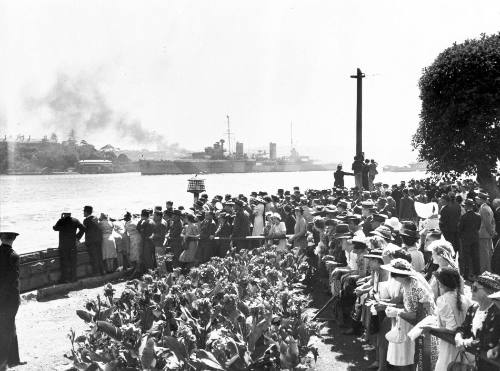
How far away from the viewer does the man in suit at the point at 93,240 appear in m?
12.2

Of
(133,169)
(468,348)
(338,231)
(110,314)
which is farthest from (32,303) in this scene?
(133,169)

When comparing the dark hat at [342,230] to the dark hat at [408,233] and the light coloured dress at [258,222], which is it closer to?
the dark hat at [408,233]

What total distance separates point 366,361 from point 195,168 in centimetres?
15603

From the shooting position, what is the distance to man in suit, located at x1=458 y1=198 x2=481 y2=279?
9.98m

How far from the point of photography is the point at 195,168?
529ft

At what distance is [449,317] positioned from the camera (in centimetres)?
450

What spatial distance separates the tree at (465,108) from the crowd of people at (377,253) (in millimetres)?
3810

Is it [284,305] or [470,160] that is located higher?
[470,160]

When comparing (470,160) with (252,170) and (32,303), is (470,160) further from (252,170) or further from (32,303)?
(252,170)

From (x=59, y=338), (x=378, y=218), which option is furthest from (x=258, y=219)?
(x=59, y=338)

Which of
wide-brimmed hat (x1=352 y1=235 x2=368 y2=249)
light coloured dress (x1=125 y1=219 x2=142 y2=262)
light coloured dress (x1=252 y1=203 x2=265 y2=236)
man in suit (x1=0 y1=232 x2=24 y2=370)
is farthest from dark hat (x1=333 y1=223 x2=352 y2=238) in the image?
light coloured dress (x1=125 y1=219 x2=142 y2=262)

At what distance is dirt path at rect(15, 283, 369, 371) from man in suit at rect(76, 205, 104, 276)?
1.32 meters

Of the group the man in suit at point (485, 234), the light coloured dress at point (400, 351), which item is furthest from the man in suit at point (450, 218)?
the light coloured dress at point (400, 351)

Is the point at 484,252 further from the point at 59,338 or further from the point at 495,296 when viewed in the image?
the point at 59,338
